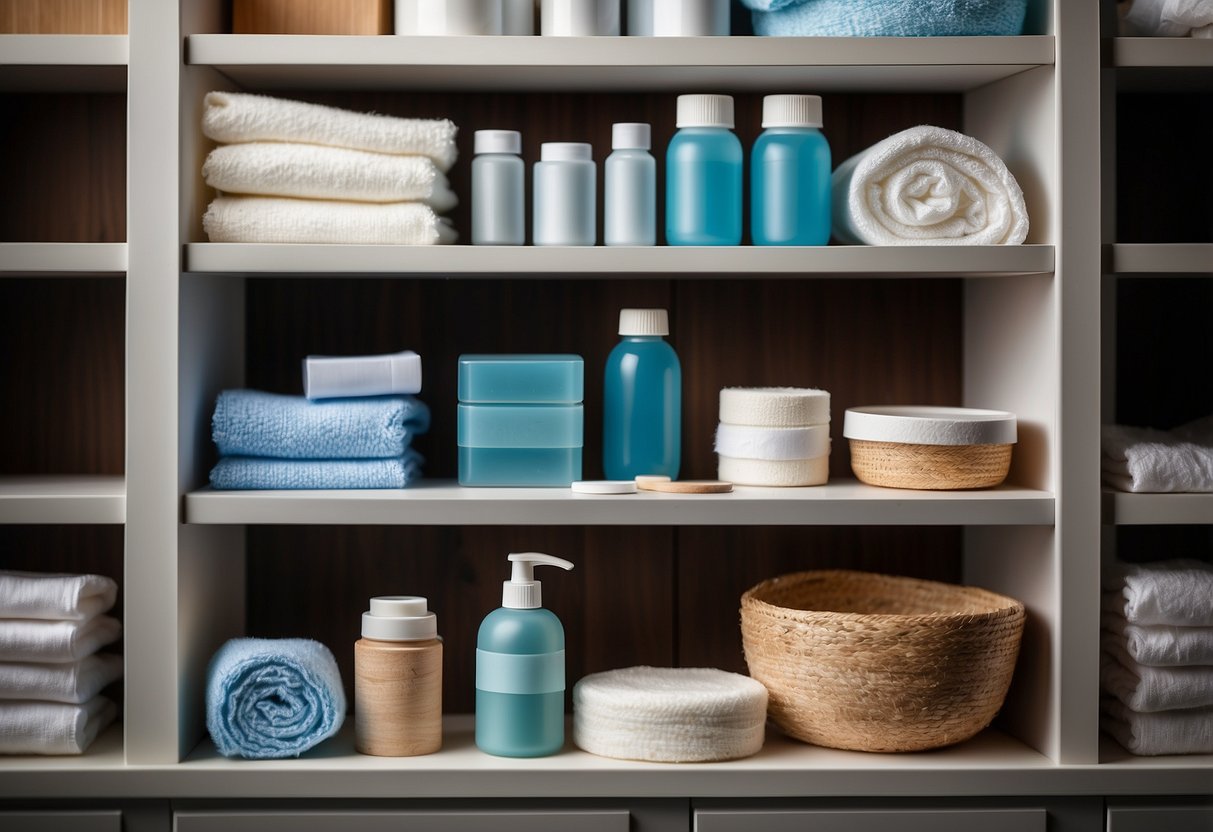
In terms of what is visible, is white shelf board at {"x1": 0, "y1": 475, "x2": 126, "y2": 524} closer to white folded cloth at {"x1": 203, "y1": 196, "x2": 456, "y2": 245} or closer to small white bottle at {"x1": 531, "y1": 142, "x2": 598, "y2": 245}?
white folded cloth at {"x1": 203, "y1": 196, "x2": 456, "y2": 245}

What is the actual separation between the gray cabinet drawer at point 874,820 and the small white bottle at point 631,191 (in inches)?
24.4

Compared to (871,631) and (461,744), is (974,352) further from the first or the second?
(461,744)

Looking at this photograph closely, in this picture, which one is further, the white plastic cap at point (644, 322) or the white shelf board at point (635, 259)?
the white plastic cap at point (644, 322)

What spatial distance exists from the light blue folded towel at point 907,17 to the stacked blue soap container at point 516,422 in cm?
47

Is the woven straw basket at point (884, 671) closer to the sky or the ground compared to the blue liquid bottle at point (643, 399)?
closer to the ground

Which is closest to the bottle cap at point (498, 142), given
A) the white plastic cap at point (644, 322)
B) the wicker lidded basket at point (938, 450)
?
the white plastic cap at point (644, 322)

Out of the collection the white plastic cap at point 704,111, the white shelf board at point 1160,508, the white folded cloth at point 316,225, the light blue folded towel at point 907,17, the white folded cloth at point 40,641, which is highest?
the light blue folded towel at point 907,17

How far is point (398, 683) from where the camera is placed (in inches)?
48.1

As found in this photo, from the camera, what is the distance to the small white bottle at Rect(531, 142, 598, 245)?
1255 millimetres

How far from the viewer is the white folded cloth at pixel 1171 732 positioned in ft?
4.02

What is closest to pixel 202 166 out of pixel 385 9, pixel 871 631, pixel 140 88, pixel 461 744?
pixel 140 88

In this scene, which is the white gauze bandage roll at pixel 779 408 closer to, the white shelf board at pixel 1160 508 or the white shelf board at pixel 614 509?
the white shelf board at pixel 614 509

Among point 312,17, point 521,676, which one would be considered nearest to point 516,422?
point 521,676

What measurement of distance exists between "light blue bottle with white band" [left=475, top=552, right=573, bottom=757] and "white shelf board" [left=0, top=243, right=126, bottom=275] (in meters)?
0.52
